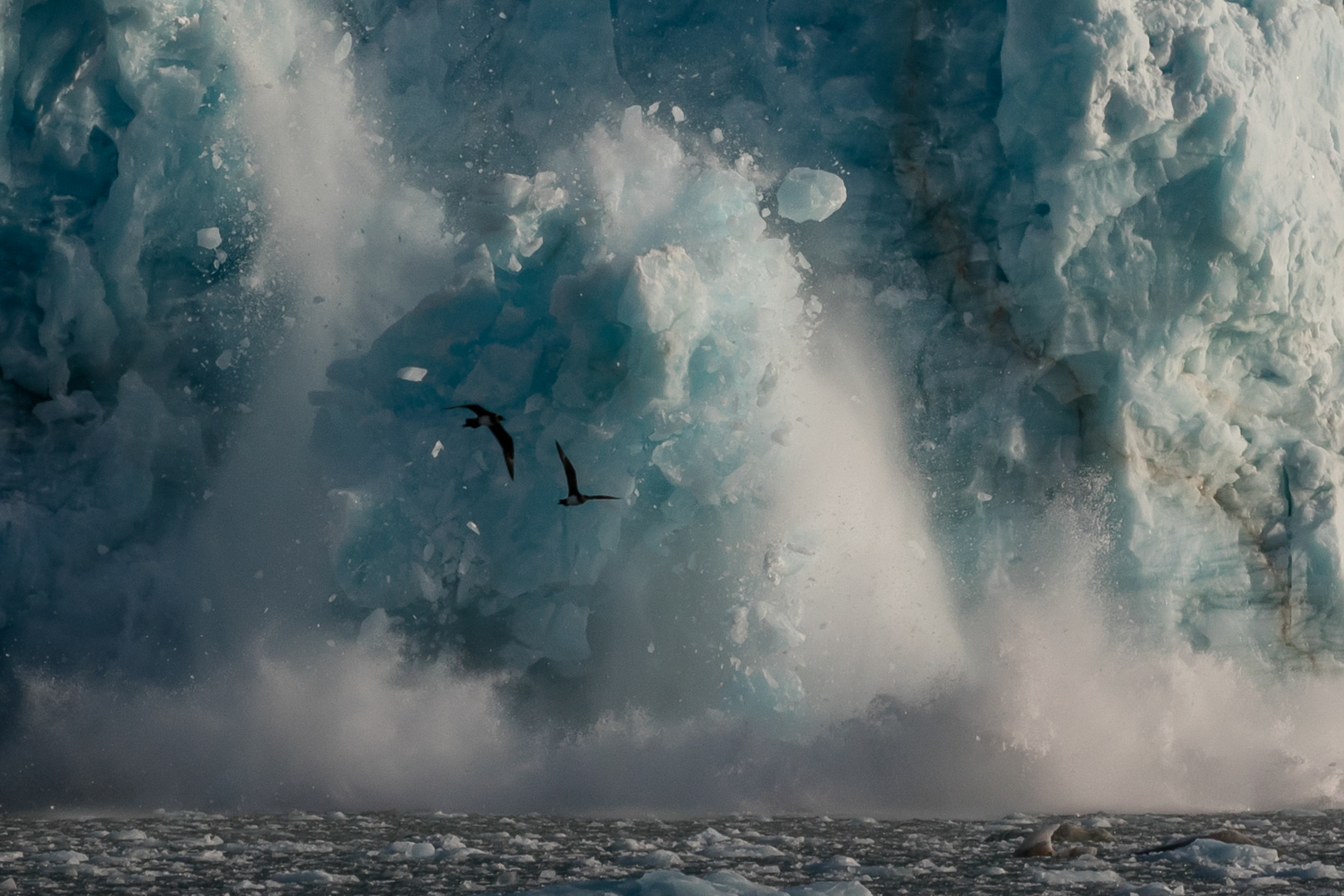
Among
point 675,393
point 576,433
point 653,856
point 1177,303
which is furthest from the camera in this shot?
point 1177,303

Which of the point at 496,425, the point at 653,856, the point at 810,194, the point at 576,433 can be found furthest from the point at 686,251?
the point at 653,856

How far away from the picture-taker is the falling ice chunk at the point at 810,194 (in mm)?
8016

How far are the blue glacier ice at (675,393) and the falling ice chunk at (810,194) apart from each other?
0.03 metres

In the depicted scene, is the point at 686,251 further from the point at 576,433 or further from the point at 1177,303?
the point at 1177,303

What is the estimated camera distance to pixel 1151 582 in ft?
28.4

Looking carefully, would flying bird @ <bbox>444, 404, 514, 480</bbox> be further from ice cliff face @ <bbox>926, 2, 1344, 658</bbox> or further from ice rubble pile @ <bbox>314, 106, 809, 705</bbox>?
ice cliff face @ <bbox>926, 2, 1344, 658</bbox>

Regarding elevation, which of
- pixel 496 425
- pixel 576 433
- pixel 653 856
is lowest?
pixel 653 856

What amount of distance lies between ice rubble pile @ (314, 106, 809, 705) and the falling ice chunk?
25cm

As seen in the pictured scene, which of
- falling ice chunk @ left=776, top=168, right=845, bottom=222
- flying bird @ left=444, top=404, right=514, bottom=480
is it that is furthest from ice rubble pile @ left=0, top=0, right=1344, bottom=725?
flying bird @ left=444, top=404, right=514, bottom=480

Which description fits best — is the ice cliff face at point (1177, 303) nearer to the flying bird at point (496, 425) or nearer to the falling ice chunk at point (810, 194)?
the falling ice chunk at point (810, 194)

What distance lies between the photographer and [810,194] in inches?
316

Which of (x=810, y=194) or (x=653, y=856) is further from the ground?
(x=810, y=194)

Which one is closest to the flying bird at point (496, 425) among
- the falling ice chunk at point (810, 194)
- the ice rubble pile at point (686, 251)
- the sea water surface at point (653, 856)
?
the sea water surface at point (653, 856)

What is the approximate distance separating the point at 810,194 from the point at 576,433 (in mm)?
2200
